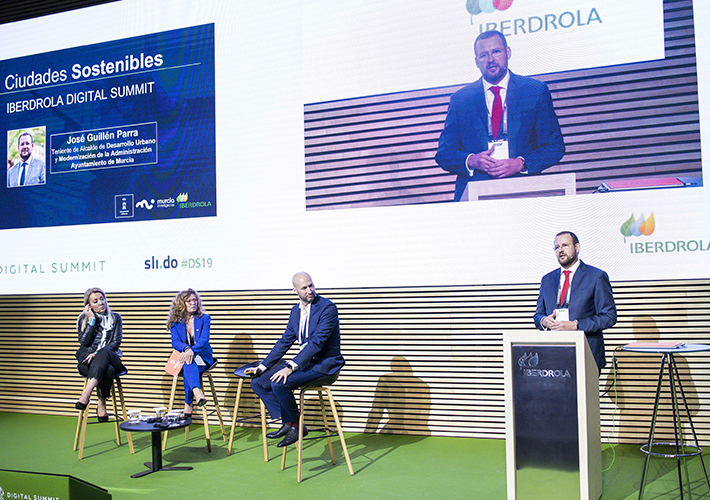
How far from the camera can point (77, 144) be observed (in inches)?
269

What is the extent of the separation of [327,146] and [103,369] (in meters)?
2.75

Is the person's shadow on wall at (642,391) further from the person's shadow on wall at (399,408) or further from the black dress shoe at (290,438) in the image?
the black dress shoe at (290,438)

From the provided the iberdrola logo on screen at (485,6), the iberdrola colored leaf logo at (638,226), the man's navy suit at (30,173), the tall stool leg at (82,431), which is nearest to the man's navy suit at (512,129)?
the iberdrola logo on screen at (485,6)

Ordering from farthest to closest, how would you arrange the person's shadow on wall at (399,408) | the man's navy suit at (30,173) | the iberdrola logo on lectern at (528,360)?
the man's navy suit at (30,173) → the person's shadow on wall at (399,408) → the iberdrola logo on lectern at (528,360)

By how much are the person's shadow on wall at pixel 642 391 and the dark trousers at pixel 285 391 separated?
2309mm

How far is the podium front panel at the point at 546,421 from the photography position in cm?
346

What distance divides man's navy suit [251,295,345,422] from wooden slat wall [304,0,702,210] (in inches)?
52.3

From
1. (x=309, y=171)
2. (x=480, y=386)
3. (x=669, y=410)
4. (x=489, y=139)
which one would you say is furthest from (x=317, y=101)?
(x=669, y=410)

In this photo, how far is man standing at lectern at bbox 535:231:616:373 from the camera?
408 centimetres

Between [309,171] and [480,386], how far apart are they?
2473 mm

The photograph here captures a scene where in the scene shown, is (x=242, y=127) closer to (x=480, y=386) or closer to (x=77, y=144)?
(x=77, y=144)

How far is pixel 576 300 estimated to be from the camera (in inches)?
166

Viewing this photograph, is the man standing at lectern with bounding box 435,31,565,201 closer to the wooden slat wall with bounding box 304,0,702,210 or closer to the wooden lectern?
the wooden slat wall with bounding box 304,0,702,210

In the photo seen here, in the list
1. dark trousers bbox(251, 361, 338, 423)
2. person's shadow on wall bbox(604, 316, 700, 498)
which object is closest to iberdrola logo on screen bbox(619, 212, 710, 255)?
person's shadow on wall bbox(604, 316, 700, 498)
